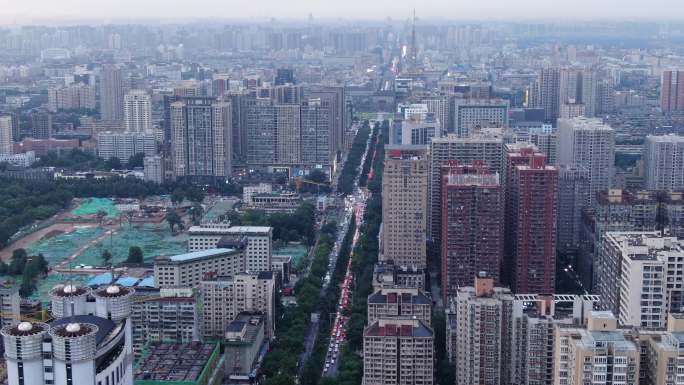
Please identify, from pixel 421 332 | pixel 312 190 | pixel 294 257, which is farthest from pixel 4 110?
pixel 421 332

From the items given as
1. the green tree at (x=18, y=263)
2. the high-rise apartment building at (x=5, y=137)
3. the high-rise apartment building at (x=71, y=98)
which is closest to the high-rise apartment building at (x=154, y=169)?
the high-rise apartment building at (x=5, y=137)

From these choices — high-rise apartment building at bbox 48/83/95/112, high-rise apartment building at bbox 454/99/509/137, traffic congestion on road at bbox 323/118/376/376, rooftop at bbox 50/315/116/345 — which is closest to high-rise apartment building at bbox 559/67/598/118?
high-rise apartment building at bbox 454/99/509/137

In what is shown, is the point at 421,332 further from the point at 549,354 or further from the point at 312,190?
the point at 312,190

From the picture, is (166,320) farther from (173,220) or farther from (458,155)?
(173,220)

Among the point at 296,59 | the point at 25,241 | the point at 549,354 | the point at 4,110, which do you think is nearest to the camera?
the point at 549,354

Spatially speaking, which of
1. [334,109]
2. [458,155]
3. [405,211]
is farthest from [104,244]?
[334,109]

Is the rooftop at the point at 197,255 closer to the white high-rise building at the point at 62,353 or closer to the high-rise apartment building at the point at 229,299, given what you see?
the high-rise apartment building at the point at 229,299
